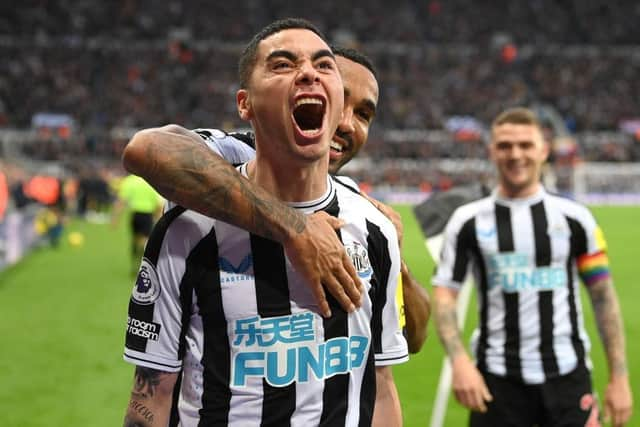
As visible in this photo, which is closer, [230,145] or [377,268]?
[377,268]

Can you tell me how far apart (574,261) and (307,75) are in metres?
2.43

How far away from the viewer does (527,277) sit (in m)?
4.06

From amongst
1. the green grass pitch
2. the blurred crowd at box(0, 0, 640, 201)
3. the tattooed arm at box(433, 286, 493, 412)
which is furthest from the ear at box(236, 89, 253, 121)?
the blurred crowd at box(0, 0, 640, 201)

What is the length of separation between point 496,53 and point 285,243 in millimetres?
45062

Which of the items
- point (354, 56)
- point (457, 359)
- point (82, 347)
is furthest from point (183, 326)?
point (82, 347)

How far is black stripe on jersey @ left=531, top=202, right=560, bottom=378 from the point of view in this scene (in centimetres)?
393

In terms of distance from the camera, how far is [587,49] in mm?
46812

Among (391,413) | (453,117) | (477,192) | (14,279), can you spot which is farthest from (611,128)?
(391,413)

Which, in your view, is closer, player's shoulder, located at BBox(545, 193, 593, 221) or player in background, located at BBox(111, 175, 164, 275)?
player's shoulder, located at BBox(545, 193, 593, 221)

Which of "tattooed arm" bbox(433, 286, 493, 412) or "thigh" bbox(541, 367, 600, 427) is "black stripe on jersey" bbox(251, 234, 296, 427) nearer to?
"tattooed arm" bbox(433, 286, 493, 412)

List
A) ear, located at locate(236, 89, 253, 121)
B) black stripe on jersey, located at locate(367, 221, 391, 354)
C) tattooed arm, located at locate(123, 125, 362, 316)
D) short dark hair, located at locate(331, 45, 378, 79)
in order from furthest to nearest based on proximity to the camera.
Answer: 1. short dark hair, located at locate(331, 45, 378, 79)
2. black stripe on jersey, located at locate(367, 221, 391, 354)
3. ear, located at locate(236, 89, 253, 121)
4. tattooed arm, located at locate(123, 125, 362, 316)

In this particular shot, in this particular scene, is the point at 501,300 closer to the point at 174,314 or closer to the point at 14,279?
the point at 174,314

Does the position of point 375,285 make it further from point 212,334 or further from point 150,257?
point 150,257

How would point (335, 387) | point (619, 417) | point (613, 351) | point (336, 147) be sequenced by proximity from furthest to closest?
1. point (613, 351)
2. point (619, 417)
3. point (336, 147)
4. point (335, 387)
